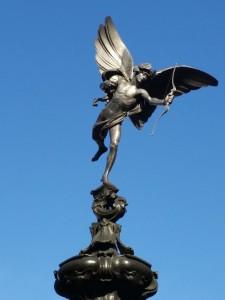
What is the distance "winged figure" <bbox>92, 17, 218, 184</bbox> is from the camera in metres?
14.9

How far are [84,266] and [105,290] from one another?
507 mm

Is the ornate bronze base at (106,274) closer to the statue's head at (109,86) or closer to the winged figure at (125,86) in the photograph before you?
the winged figure at (125,86)

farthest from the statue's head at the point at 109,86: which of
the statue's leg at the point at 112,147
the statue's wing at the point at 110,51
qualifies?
the statue's leg at the point at 112,147

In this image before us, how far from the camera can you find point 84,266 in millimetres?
12531

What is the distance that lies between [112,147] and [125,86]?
4.12 feet

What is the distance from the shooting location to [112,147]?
1466 centimetres

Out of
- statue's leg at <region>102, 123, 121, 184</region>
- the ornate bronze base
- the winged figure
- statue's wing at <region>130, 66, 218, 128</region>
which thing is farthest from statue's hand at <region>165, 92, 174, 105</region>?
the ornate bronze base

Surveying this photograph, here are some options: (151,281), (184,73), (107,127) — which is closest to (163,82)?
(184,73)

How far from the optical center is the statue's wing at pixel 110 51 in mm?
15766

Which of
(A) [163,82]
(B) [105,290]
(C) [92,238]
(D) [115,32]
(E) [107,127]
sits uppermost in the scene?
(D) [115,32]

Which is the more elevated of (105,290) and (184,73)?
(184,73)

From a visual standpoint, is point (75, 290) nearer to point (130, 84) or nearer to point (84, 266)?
point (84, 266)

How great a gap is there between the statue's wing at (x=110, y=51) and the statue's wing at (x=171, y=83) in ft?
1.91

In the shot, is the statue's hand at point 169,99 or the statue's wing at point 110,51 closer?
the statue's hand at point 169,99
